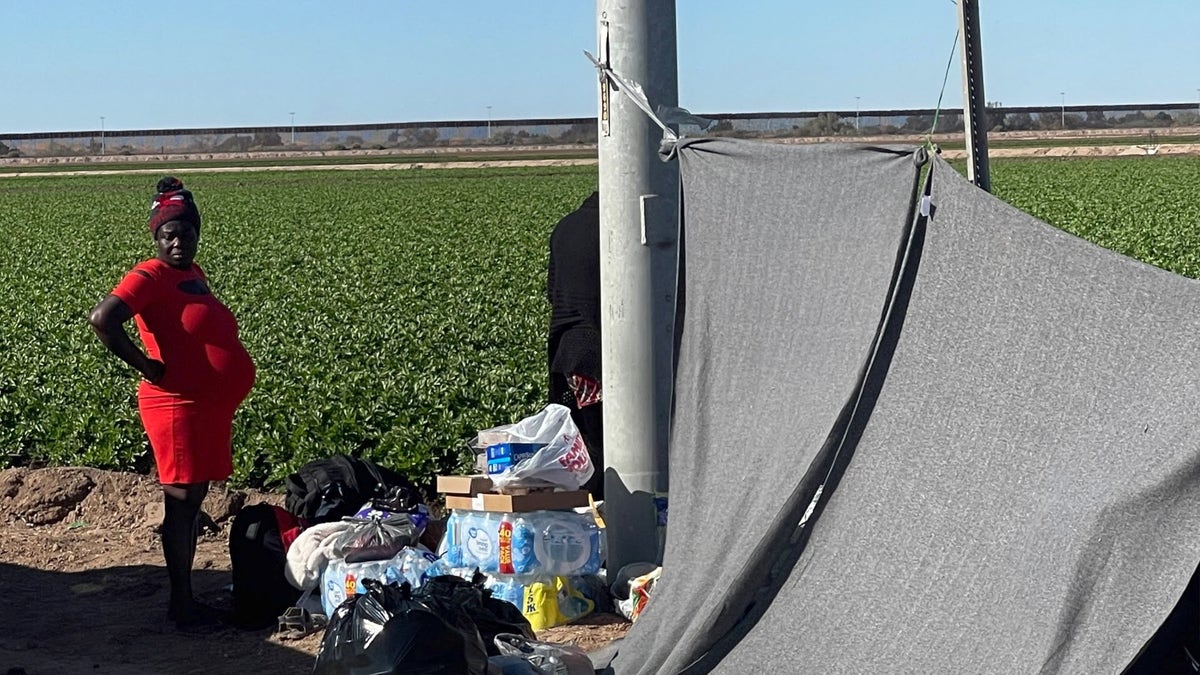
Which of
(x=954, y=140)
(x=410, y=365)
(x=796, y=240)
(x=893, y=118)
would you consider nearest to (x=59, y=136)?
(x=893, y=118)

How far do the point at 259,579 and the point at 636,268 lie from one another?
2.14m

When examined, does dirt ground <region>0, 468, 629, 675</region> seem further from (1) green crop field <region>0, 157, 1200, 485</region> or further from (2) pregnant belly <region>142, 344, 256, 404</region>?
(2) pregnant belly <region>142, 344, 256, 404</region>

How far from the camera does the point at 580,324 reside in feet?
24.6

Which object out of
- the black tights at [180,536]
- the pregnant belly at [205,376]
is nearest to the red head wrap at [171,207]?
the pregnant belly at [205,376]

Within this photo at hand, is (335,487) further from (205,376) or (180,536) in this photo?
(205,376)

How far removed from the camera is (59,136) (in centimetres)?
11769

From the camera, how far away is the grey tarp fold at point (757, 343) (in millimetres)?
4914

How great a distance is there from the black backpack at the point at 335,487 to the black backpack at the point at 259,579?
0.77 feet

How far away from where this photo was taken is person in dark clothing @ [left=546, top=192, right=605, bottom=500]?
24.4ft

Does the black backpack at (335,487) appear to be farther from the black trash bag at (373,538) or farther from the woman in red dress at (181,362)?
the woman in red dress at (181,362)

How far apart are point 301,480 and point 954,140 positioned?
2655 inches

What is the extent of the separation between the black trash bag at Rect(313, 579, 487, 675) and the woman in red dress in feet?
5.66

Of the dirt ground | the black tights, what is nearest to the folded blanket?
the dirt ground

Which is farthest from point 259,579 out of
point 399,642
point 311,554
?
point 399,642
